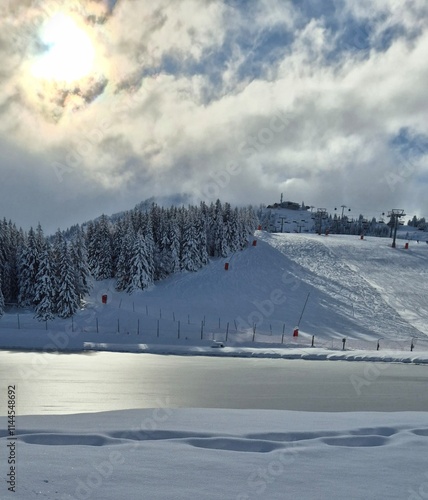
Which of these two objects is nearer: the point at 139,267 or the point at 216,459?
the point at 216,459

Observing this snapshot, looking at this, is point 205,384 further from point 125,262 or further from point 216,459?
point 125,262

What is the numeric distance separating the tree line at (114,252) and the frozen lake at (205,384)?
2052 cm

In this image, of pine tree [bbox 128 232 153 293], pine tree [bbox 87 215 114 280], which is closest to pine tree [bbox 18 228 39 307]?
pine tree [bbox 128 232 153 293]

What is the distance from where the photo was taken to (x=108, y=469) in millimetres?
6289

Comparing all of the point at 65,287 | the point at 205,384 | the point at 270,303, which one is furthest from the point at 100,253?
the point at 205,384

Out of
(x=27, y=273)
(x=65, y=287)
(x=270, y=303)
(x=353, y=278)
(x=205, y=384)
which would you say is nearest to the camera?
(x=205, y=384)

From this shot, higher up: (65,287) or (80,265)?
(80,265)

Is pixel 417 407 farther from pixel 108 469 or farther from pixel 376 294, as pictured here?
pixel 376 294

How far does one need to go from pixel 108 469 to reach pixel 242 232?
2936 inches

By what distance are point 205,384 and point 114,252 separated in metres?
54.7

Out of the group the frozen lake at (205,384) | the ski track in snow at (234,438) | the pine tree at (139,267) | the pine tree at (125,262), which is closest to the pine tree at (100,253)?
the pine tree at (125,262)

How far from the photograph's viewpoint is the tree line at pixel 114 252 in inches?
1928

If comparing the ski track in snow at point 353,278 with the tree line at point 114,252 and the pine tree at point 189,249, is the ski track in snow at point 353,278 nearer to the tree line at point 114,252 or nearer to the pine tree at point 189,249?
the tree line at point 114,252

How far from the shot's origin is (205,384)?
19.3m
